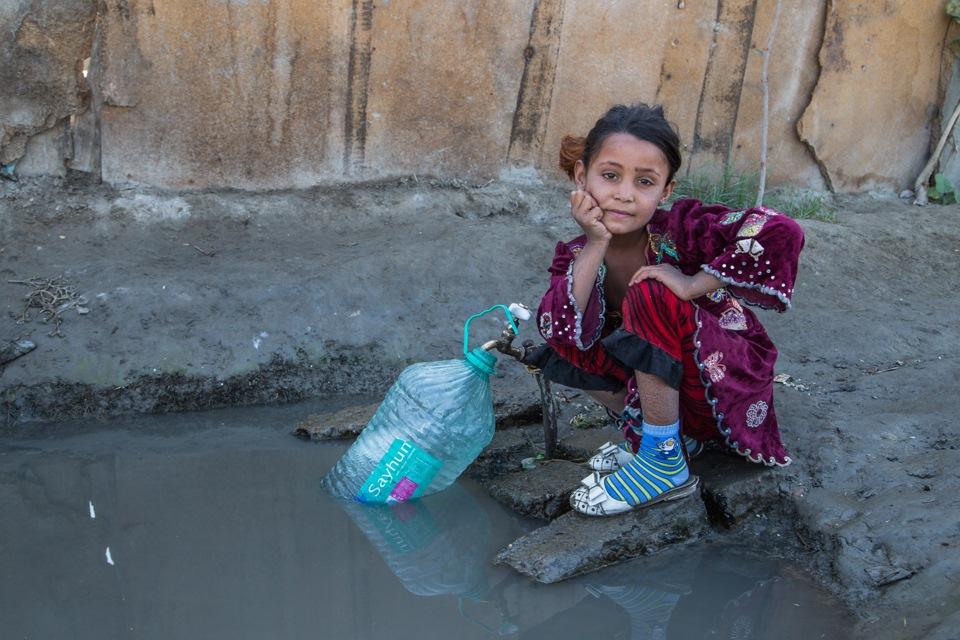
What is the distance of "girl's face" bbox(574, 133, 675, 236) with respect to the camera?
2568mm

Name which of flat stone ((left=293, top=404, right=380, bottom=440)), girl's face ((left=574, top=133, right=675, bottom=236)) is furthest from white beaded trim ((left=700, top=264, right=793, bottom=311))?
flat stone ((left=293, top=404, right=380, bottom=440))

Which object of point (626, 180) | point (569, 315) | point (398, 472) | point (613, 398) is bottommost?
point (398, 472)

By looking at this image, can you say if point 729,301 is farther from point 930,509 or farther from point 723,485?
point 930,509

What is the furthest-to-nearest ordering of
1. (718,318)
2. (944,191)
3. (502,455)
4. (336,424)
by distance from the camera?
(944,191) → (336,424) → (502,455) → (718,318)

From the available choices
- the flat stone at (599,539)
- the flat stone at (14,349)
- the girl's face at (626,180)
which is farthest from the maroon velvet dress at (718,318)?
the flat stone at (14,349)

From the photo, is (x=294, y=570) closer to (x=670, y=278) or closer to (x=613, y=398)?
(x=613, y=398)

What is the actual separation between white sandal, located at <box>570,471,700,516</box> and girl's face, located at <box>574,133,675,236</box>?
2.25 feet

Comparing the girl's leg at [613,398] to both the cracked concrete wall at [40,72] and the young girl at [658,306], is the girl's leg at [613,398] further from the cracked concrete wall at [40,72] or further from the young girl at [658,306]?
the cracked concrete wall at [40,72]

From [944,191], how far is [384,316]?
349 centimetres

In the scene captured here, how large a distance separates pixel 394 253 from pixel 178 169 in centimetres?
102

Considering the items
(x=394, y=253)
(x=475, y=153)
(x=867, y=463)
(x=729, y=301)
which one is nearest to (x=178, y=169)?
(x=394, y=253)

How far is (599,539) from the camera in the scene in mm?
2574

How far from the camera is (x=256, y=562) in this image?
2561 millimetres

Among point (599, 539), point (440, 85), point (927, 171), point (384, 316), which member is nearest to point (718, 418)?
point (599, 539)
